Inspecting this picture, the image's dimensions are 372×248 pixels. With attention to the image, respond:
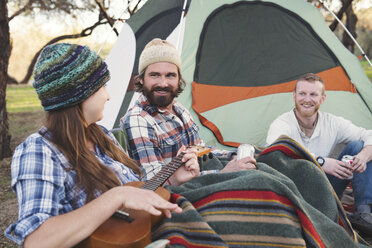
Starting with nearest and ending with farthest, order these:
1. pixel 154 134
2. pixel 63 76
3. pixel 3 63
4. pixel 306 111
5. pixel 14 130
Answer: pixel 63 76
pixel 154 134
pixel 306 111
pixel 3 63
pixel 14 130

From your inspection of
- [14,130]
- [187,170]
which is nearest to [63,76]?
Result: [187,170]

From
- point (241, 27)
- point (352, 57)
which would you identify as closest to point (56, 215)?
point (241, 27)

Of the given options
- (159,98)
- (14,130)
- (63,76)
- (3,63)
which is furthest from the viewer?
(14,130)

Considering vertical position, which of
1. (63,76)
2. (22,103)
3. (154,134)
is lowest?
(22,103)

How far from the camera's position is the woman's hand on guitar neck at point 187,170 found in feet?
5.01

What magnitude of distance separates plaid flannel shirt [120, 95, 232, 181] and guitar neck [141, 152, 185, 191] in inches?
11.2

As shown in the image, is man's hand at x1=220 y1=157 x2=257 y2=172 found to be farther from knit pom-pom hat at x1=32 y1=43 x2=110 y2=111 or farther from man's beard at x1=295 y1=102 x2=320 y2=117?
man's beard at x1=295 y1=102 x2=320 y2=117

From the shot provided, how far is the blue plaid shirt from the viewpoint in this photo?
0.97 metres

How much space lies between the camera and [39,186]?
101 cm

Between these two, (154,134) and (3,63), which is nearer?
(154,134)

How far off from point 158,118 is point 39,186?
1.07m

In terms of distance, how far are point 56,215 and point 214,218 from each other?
539mm

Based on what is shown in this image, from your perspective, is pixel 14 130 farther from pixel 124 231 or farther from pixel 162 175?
pixel 124 231

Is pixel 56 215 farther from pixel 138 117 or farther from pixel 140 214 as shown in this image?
pixel 138 117
